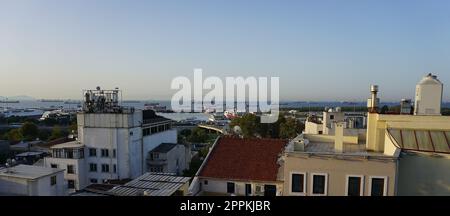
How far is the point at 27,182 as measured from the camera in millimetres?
8484

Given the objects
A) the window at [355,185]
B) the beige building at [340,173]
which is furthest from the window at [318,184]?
the window at [355,185]

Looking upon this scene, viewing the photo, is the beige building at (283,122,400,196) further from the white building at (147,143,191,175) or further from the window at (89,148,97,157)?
the window at (89,148,97,157)

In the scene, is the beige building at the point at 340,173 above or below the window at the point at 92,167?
above

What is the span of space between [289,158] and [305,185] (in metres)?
0.60

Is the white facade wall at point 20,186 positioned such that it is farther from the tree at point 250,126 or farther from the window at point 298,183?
the tree at point 250,126

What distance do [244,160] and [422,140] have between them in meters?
4.63

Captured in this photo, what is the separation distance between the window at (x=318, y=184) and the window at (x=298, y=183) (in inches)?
6.9

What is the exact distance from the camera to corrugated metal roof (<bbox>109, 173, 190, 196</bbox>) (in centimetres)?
676

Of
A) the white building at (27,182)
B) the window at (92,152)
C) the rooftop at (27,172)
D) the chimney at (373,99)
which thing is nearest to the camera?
the chimney at (373,99)

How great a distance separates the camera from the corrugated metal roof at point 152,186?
676 cm

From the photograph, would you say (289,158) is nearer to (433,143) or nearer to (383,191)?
(383,191)

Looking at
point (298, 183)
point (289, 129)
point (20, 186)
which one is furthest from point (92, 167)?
point (289, 129)

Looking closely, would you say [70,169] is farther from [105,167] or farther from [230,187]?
[230,187]
